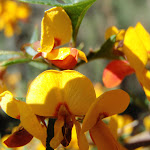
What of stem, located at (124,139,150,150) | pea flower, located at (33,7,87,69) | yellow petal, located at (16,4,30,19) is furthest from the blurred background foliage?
pea flower, located at (33,7,87,69)

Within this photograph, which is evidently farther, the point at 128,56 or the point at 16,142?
the point at 128,56

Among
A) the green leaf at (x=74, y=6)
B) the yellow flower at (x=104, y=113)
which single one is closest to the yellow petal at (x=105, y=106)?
the yellow flower at (x=104, y=113)

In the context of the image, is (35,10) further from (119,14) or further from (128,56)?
(128,56)

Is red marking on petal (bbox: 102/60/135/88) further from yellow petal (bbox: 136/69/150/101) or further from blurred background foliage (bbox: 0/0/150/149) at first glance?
blurred background foliage (bbox: 0/0/150/149)

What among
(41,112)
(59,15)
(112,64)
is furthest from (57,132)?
(112,64)

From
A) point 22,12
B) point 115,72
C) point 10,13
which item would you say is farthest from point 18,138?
point 22,12

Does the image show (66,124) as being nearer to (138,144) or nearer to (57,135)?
(57,135)
